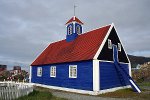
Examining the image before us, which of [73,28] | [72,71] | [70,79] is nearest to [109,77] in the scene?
[72,71]

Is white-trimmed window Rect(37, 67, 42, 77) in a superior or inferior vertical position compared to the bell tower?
inferior

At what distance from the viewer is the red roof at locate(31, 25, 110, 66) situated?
77.4 ft

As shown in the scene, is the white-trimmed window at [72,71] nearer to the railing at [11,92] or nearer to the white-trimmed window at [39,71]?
the railing at [11,92]

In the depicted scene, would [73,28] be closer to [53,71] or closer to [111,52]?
[53,71]

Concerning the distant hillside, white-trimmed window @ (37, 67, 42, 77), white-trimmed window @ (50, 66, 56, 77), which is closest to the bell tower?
white-trimmed window @ (50, 66, 56, 77)

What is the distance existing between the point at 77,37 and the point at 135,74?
16.2 metres

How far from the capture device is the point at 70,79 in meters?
24.8

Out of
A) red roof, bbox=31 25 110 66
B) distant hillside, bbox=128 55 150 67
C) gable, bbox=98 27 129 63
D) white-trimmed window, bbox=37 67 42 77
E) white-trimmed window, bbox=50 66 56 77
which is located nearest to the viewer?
gable, bbox=98 27 129 63

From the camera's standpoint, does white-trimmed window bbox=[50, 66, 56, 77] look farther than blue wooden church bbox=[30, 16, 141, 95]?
Yes

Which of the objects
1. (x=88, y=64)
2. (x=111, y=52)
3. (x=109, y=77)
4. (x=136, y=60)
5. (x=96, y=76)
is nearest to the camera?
→ (x=96, y=76)

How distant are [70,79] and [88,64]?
3.61m

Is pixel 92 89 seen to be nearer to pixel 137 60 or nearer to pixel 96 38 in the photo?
pixel 96 38

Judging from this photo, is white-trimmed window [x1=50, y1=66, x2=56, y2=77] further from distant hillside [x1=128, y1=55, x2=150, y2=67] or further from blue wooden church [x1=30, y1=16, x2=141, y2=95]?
distant hillside [x1=128, y1=55, x2=150, y2=67]

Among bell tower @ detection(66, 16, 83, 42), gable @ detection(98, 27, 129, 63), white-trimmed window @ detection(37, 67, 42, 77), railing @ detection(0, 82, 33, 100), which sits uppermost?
bell tower @ detection(66, 16, 83, 42)
